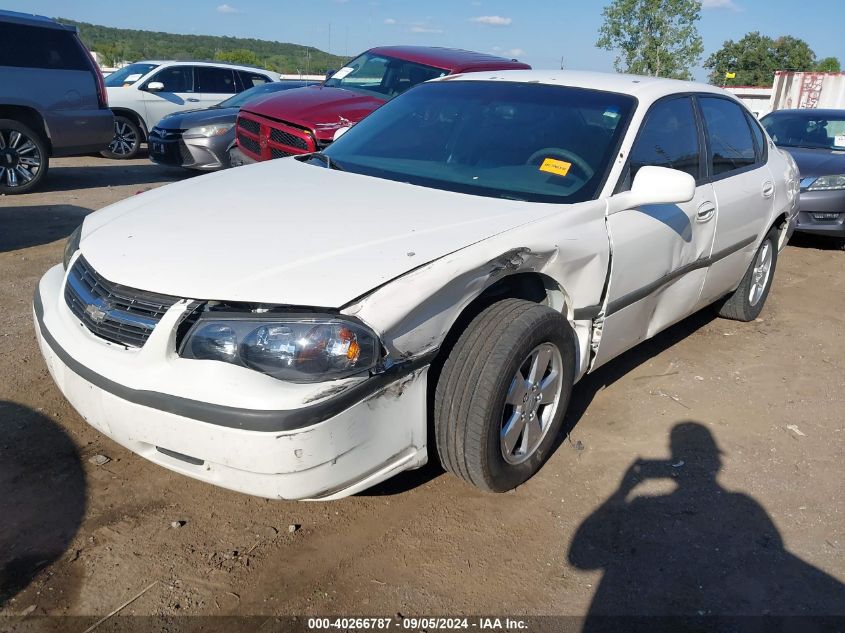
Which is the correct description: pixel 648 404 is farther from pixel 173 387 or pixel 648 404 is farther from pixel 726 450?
pixel 173 387

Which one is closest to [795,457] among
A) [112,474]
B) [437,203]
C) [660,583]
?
[660,583]

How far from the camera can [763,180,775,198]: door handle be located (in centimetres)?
449

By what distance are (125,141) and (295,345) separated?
443 inches

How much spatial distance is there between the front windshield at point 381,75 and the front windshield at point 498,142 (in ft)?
12.5

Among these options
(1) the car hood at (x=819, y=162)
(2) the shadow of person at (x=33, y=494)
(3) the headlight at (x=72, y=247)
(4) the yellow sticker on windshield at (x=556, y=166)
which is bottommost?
(2) the shadow of person at (x=33, y=494)

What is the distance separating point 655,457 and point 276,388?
6.42 feet

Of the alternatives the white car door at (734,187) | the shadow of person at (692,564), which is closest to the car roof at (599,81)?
the white car door at (734,187)

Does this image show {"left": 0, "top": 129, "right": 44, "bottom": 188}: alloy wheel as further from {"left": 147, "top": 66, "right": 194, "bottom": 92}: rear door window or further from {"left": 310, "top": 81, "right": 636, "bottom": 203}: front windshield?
{"left": 310, "top": 81, "right": 636, "bottom": 203}: front windshield

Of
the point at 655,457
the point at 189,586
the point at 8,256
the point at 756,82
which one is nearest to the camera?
the point at 189,586

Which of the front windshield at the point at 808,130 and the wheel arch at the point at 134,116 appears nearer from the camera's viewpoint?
the front windshield at the point at 808,130

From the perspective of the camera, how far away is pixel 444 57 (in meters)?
7.68

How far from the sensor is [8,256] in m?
5.64

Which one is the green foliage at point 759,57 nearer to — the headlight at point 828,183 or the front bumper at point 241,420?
the headlight at point 828,183

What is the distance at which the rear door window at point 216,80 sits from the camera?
12.4m
